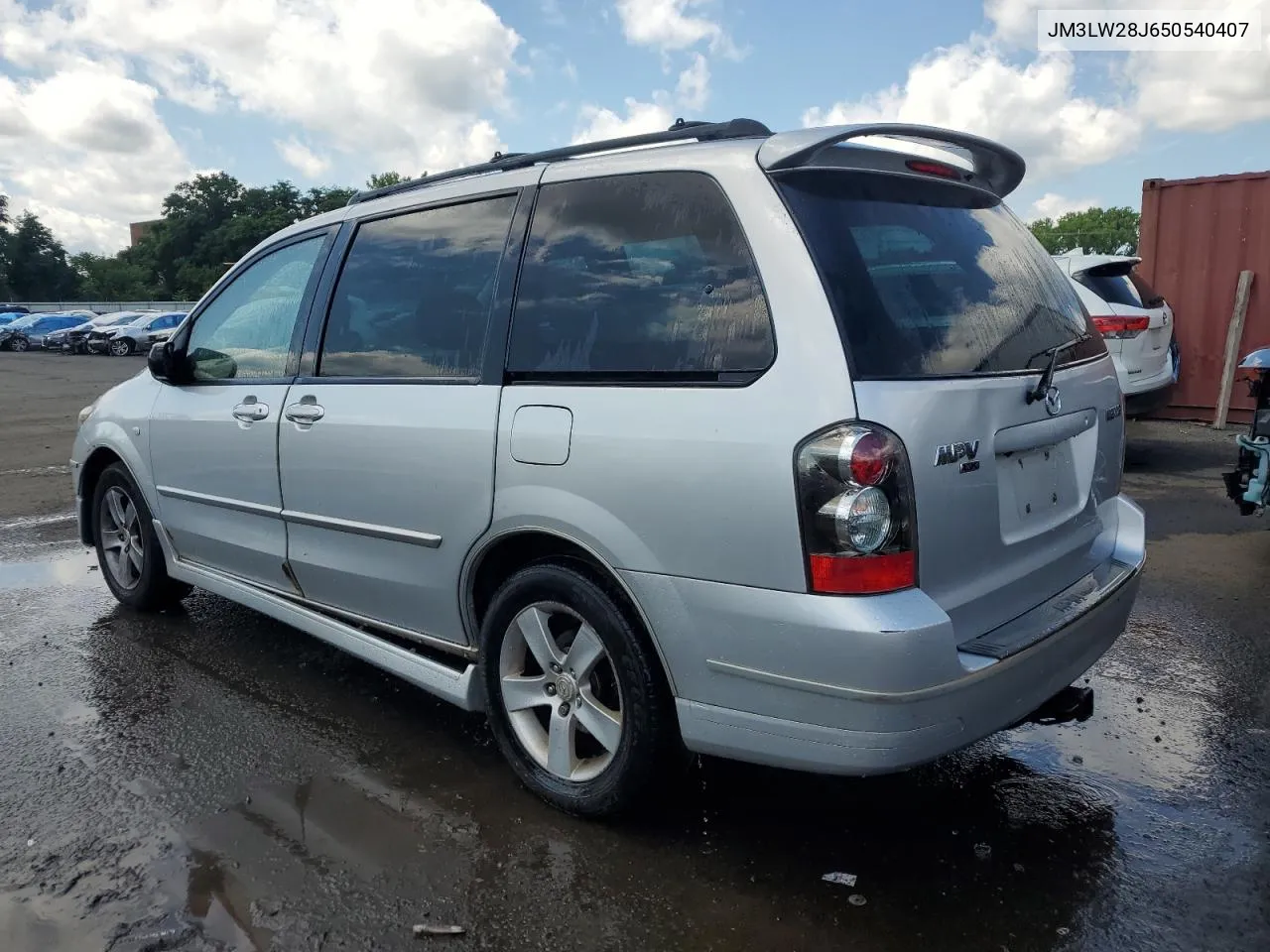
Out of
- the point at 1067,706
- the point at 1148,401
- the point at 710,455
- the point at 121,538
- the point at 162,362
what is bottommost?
the point at 1067,706

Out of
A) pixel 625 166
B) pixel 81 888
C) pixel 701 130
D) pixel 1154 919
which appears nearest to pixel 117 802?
pixel 81 888

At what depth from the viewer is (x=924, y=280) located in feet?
8.64

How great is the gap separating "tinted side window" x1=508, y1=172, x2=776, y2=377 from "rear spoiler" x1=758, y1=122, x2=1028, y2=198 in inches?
7.2

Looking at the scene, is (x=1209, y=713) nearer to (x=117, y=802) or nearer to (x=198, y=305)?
(x=117, y=802)

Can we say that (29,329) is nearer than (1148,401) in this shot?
No

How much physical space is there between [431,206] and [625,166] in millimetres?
891

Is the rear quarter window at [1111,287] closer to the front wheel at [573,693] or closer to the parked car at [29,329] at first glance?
the front wheel at [573,693]

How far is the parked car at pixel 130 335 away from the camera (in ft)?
110

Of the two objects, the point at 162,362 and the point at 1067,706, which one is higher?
the point at 162,362

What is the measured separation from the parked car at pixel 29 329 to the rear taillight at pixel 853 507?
44446 millimetres

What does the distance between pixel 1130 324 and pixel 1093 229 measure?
98.7 meters

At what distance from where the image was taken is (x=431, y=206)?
11.4 feet

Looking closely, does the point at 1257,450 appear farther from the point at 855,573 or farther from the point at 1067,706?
the point at 855,573

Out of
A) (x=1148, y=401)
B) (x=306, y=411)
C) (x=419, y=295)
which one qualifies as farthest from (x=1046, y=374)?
(x=1148, y=401)
